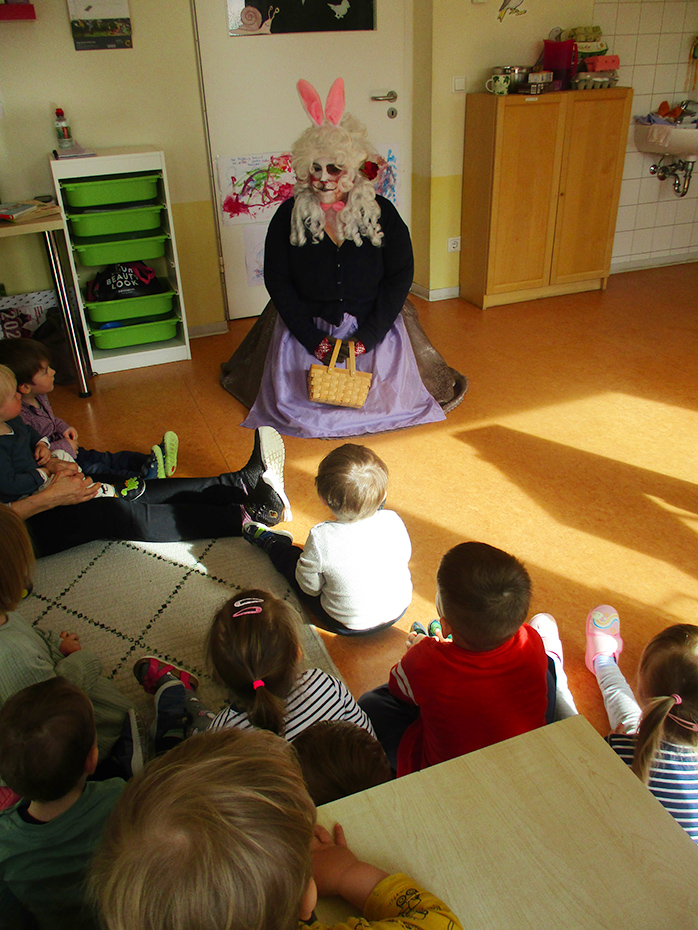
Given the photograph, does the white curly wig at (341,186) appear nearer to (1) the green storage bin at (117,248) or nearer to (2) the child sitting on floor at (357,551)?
(1) the green storage bin at (117,248)

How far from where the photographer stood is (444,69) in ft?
13.2

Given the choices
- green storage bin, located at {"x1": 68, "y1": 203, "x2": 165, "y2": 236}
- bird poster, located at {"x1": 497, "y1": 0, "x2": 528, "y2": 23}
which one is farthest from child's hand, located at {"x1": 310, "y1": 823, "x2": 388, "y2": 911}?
bird poster, located at {"x1": 497, "y1": 0, "x2": 528, "y2": 23}

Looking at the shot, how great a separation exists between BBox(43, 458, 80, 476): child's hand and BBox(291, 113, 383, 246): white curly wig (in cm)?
135

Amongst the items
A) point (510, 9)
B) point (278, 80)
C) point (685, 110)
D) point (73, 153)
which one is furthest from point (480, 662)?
point (685, 110)

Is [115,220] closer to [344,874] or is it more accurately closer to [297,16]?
[297,16]

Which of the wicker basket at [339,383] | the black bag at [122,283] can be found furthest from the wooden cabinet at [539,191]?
the black bag at [122,283]

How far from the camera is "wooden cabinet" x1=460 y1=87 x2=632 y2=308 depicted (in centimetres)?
404

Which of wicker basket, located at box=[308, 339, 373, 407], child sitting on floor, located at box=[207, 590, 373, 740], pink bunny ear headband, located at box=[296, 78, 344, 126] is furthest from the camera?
wicker basket, located at box=[308, 339, 373, 407]

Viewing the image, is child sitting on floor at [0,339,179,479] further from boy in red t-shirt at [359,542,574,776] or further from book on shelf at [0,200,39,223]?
boy in red t-shirt at [359,542,574,776]

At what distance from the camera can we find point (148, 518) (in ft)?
7.71

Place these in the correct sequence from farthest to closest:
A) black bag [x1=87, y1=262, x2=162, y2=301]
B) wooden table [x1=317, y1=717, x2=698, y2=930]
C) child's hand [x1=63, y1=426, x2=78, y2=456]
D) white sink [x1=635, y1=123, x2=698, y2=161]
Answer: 1. white sink [x1=635, y1=123, x2=698, y2=161]
2. black bag [x1=87, y1=262, x2=162, y2=301]
3. child's hand [x1=63, y1=426, x2=78, y2=456]
4. wooden table [x1=317, y1=717, x2=698, y2=930]

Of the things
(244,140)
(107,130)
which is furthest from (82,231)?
(244,140)

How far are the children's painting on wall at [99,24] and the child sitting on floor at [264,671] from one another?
326 cm

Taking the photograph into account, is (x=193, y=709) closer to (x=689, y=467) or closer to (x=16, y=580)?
(x=16, y=580)
